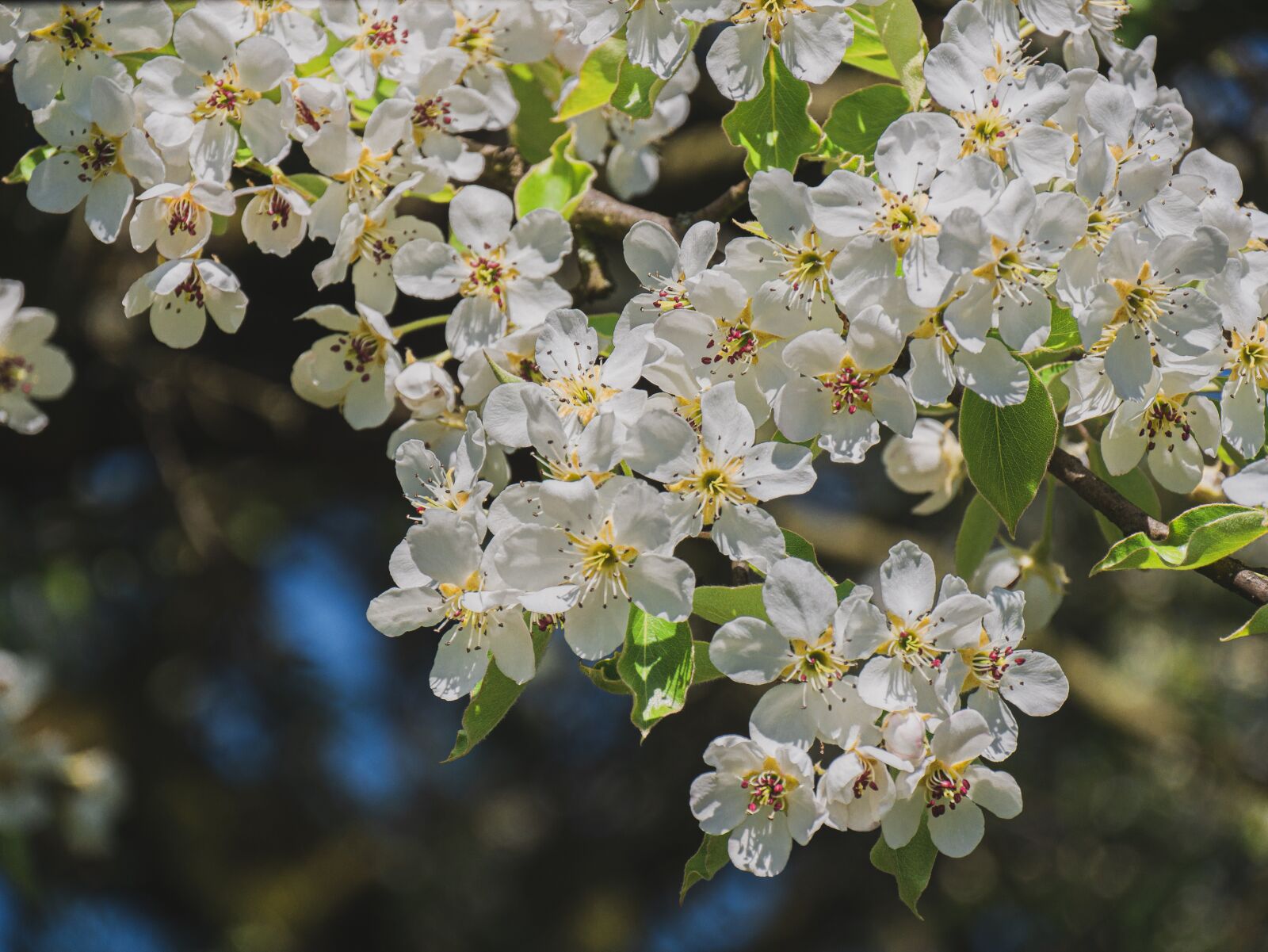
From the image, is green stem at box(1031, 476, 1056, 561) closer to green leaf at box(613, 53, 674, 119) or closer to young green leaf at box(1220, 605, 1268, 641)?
young green leaf at box(1220, 605, 1268, 641)

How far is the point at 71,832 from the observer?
3.10 meters

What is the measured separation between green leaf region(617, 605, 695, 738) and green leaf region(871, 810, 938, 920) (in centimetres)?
24

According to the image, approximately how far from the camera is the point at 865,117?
3.83 feet

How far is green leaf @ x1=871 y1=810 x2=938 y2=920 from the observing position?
107cm

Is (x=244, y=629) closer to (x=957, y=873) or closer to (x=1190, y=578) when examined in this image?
(x=957, y=873)

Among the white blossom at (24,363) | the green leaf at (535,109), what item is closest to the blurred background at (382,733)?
the white blossom at (24,363)

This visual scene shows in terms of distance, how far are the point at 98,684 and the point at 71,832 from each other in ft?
2.53

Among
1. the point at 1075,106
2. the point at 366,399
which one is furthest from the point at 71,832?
the point at 1075,106

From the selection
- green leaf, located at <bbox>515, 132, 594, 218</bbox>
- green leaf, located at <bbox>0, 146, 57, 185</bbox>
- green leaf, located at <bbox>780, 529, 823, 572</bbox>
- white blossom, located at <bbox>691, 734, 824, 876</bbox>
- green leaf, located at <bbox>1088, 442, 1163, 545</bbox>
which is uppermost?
green leaf, located at <bbox>0, 146, 57, 185</bbox>

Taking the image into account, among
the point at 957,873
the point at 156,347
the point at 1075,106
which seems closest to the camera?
the point at 1075,106

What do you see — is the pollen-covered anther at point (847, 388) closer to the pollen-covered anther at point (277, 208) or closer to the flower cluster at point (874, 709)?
the flower cluster at point (874, 709)

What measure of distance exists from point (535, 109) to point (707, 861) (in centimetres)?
93

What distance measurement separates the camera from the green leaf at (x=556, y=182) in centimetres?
136

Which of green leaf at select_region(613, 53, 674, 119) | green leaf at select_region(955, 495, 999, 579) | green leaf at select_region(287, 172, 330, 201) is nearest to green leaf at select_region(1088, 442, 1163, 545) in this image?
green leaf at select_region(955, 495, 999, 579)
